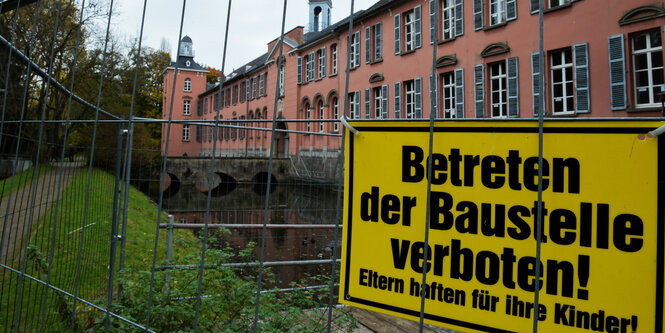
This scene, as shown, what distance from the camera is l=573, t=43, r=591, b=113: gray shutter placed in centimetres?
1039

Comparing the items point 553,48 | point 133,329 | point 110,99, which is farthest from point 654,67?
point 110,99

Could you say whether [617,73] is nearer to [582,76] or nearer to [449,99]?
[582,76]

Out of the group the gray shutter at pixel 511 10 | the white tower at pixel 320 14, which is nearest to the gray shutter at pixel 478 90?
the gray shutter at pixel 511 10

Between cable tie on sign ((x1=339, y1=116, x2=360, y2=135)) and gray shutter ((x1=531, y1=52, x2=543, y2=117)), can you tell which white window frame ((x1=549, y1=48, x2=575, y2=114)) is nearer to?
gray shutter ((x1=531, y1=52, x2=543, y2=117))

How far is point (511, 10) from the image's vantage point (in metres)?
11.2

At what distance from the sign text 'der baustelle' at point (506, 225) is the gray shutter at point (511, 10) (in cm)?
1114

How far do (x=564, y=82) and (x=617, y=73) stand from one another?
1.37 metres

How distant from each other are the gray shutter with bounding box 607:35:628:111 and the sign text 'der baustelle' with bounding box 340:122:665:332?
451 inches

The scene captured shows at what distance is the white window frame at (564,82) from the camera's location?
10477 millimetres

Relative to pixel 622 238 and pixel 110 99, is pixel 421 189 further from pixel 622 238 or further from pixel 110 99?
pixel 110 99

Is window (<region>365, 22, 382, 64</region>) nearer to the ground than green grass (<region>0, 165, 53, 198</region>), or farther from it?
farther from it

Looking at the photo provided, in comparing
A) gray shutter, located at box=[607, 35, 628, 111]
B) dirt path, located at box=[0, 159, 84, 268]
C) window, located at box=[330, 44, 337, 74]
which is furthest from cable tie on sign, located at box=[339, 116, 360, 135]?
window, located at box=[330, 44, 337, 74]

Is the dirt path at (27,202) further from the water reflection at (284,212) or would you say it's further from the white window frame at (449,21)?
the white window frame at (449,21)

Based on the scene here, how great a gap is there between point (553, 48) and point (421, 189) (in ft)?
39.7
